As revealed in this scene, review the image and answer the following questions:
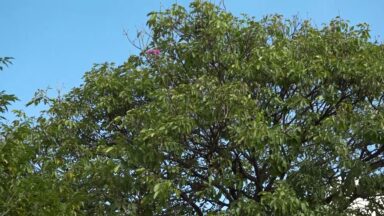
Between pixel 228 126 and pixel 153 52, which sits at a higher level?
pixel 153 52

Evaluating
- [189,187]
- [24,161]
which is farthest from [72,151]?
[24,161]

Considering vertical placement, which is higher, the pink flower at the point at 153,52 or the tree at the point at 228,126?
the pink flower at the point at 153,52

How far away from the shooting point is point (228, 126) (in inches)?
341

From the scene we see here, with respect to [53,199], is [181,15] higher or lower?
higher

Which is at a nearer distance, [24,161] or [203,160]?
[24,161]

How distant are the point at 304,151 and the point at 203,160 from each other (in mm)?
1673

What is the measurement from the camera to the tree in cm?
852

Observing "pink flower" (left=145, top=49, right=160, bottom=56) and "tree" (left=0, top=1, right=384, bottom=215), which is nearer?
"tree" (left=0, top=1, right=384, bottom=215)

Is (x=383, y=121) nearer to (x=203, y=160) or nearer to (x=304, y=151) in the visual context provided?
(x=304, y=151)

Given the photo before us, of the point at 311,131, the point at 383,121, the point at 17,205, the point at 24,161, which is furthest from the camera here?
the point at 311,131

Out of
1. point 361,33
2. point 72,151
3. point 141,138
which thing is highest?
point 361,33

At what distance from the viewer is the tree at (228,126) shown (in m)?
8.52

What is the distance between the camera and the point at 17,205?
612 centimetres

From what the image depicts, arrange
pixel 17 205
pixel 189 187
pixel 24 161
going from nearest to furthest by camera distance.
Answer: pixel 17 205
pixel 24 161
pixel 189 187
